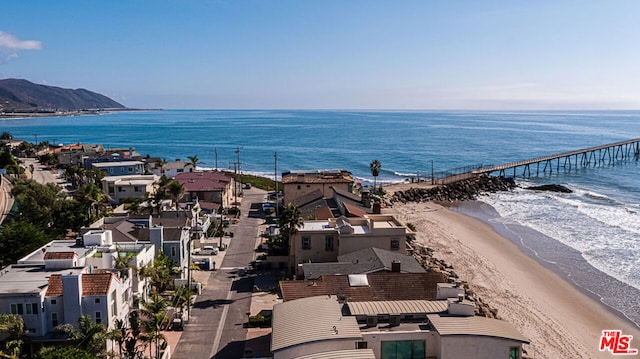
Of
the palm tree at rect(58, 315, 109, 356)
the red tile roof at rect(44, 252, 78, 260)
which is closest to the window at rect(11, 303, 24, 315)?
the palm tree at rect(58, 315, 109, 356)

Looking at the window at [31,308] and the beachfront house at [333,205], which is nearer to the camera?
the window at [31,308]

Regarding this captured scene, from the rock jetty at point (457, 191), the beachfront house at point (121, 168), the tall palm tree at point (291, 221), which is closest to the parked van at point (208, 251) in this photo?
the tall palm tree at point (291, 221)

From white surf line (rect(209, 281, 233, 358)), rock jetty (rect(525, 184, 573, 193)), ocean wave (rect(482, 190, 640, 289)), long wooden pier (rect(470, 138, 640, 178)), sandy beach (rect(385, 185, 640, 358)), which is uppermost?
long wooden pier (rect(470, 138, 640, 178))

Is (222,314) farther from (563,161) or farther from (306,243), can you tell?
(563,161)

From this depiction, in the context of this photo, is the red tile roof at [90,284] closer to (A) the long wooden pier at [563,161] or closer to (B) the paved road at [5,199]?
(B) the paved road at [5,199]

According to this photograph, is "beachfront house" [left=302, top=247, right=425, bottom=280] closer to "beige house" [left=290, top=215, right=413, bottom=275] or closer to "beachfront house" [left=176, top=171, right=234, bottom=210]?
"beige house" [left=290, top=215, right=413, bottom=275]

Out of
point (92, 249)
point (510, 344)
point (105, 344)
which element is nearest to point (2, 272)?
point (92, 249)
